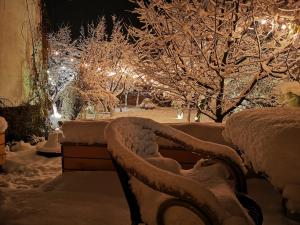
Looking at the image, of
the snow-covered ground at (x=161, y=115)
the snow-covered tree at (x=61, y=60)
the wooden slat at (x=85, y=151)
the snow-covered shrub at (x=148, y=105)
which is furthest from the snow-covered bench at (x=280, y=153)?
the snow-covered shrub at (x=148, y=105)

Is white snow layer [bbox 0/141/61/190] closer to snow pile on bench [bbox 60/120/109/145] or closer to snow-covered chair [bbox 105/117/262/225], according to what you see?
snow pile on bench [bbox 60/120/109/145]

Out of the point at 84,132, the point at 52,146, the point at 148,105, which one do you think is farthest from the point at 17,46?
the point at 148,105

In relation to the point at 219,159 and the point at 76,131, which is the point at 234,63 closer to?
the point at 76,131

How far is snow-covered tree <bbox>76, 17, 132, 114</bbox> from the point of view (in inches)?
714

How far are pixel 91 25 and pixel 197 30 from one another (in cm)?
1659

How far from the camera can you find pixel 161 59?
8.61 metres

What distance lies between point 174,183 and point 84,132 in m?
3.02

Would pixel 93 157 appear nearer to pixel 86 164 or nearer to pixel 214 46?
pixel 86 164

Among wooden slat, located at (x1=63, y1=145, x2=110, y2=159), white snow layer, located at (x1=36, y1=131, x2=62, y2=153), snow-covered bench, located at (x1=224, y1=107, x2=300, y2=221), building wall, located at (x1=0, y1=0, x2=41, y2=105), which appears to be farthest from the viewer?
building wall, located at (x1=0, y1=0, x2=41, y2=105)

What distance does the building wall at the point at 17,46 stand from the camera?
10797mm

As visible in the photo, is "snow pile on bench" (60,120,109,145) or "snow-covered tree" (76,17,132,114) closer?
"snow pile on bench" (60,120,109,145)

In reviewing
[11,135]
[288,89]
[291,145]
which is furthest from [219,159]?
[11,135]

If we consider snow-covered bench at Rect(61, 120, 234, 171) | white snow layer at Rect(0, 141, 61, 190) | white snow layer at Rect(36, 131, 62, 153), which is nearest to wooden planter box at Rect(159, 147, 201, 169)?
snow-covered bench at Rect(61, 120, 234, 171)

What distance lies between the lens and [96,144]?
475cm
